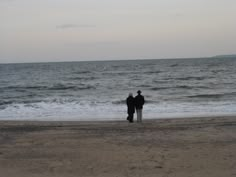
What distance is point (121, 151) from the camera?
10.4m

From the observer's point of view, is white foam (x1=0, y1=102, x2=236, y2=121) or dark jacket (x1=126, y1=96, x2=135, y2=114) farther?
white foam (x1=0, y1=102, x2=236, y2=121)

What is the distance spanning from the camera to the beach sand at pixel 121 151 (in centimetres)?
851

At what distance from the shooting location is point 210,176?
7.96 metres

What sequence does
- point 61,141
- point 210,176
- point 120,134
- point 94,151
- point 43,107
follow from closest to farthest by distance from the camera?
point 210,176 < point 94,151 < point 61,141 < point 120,134 < point 43,107

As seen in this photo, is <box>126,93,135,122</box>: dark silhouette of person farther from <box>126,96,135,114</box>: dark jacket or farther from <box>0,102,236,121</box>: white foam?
<box>0,102,236,121</box>: white foam

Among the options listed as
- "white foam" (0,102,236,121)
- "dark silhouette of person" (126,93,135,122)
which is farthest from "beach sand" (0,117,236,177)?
"white foam" (0,102,236,121)

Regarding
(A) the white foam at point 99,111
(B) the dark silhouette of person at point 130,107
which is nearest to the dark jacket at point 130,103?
(B) the dark silhouette of person at point 130,107

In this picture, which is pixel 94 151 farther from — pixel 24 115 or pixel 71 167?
pixel 24 115

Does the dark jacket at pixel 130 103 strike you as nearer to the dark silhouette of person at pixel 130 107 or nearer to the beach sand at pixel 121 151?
the dark silhouette of person at pixel 130 107

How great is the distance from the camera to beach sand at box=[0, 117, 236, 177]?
851 centimetres

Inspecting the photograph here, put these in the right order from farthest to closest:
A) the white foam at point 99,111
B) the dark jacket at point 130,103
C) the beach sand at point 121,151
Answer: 1. the white foam at point 99,111
2. the dark jacket at point 130,103
3. the beach sand at point 121,151

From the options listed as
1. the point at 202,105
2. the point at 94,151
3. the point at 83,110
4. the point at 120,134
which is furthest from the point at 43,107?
the point at 94,151

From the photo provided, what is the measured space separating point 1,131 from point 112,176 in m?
8.08

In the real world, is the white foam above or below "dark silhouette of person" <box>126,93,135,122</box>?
below
